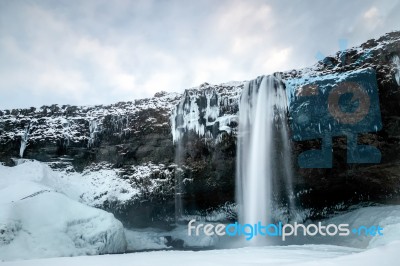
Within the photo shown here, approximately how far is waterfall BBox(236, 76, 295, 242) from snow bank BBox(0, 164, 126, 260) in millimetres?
6341

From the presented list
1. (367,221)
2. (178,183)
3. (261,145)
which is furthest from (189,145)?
(367,221)

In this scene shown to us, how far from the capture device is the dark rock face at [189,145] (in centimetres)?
1339

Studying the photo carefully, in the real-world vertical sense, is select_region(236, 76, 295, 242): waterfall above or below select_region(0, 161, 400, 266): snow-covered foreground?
above

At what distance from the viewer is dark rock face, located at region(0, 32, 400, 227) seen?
43.9 feet

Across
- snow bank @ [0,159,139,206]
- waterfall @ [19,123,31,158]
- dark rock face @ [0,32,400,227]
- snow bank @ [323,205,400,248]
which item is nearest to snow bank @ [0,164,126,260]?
snow bank @ [0,159,139,206]

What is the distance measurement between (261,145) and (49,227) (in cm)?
945

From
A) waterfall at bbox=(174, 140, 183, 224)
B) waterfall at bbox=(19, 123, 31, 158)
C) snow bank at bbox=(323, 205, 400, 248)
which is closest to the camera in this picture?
snow bank at bbox=(323, 205, 400, 248)

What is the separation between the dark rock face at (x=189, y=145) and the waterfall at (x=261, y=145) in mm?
500

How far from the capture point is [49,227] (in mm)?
9914

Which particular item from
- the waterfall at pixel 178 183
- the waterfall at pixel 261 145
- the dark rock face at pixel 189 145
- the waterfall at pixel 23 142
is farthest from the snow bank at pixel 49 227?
the waterfall at pixel 261 145

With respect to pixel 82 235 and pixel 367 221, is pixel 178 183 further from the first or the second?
pixel 367 221

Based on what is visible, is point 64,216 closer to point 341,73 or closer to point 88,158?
point 88,158

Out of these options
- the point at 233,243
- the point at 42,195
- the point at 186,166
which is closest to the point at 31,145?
the point at 42,195

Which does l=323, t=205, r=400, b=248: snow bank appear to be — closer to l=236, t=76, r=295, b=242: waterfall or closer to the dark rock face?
the dark rock face
